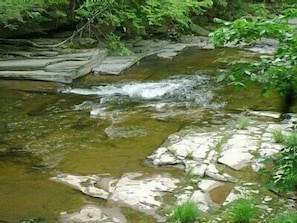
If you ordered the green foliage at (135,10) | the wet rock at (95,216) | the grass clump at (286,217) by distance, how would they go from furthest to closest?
the green foliage at (135,10) → the wet rock at (95,216) → the grass clump at (286,217)

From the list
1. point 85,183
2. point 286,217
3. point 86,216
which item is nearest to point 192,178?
point 85,183

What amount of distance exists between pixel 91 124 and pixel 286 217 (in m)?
4.15

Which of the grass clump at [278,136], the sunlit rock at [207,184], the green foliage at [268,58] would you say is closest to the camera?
the green foliage at [268,58]

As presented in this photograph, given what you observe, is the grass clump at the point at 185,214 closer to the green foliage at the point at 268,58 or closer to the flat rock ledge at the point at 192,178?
the flat rock ledge at the point at 192,178

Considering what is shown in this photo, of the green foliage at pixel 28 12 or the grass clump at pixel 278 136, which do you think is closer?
the grass clump at pixel 278 136

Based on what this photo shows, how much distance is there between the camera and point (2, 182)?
5285mm

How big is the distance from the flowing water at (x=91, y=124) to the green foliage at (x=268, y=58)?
220 centimetres

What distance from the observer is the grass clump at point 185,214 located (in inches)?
165

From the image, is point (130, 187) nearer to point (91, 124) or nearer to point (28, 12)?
point (91, 124)

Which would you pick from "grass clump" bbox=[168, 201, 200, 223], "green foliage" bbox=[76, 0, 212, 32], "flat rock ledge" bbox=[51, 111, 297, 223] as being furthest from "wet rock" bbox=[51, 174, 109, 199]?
"green foliage" bbox=[76, 0, 212, 32]

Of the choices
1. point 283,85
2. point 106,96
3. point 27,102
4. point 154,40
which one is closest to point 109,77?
point 106,96

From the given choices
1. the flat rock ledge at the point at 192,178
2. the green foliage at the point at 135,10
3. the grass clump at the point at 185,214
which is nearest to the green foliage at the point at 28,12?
the green foliage at the point at 135,10

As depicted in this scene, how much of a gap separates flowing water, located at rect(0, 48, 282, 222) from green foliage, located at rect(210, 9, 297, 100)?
220 centimetres

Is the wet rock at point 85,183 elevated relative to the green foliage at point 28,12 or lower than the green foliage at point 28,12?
lower
